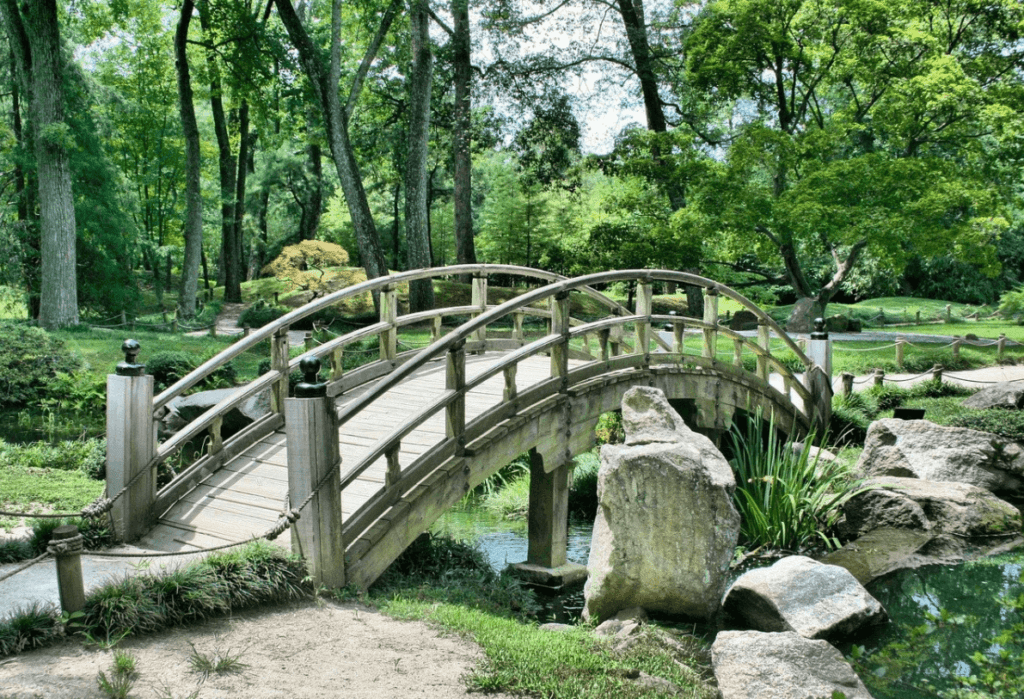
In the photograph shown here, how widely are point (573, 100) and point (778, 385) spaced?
36.0 feet

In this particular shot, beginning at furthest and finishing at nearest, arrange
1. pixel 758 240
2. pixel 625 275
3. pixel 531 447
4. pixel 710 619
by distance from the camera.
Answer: pixel 758 240, pixel 625 275, pixel 531 447, pixel 710 619

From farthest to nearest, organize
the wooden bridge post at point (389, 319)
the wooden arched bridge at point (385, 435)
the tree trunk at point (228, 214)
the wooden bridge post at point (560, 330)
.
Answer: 1. the tree trunk at point (228, 214)
2. the wooden bridge post at point (389, 319)
3. the wooden bridge post at point (560, 330)
4. the wooden arched bridge at point (385, 435)

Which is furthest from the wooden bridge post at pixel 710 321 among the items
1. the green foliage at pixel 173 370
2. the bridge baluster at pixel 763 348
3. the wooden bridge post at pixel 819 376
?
the green foliage at pixel 173 370

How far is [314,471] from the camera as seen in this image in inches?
230

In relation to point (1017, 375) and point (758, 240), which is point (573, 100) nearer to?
point (758, 240)

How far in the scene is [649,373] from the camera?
35.1ft

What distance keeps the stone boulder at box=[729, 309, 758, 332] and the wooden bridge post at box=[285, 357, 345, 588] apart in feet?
85.1

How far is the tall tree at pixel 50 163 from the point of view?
19859 mm

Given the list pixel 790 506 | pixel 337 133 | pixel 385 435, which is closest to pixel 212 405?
pixel 385 435

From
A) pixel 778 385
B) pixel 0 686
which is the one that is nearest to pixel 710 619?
pixel 0 686

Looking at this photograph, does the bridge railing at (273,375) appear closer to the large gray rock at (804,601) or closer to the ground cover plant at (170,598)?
the ground cover plant at (170,598)

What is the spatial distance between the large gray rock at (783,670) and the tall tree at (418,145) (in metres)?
17.0

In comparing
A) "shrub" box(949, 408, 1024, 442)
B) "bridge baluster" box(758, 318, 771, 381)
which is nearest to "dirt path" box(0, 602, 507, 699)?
"bridge baluster" box(758, 318, 771, 381)

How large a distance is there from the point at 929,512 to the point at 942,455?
5.73ft
